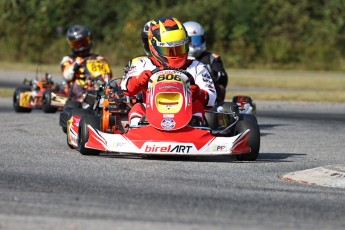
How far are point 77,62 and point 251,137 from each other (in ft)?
26.4

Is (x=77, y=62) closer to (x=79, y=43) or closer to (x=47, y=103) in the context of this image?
(x=79, y=43)

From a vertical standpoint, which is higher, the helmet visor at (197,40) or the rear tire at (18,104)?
the helmet visor at (197,40)

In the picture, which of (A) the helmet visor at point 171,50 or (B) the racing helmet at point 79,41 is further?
(B) the racing helmet at point 79,41

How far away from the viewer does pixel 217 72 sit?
15.5 meters

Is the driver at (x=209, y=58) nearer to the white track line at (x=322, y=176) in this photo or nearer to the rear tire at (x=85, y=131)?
the rear tire at (x=85, y=131)

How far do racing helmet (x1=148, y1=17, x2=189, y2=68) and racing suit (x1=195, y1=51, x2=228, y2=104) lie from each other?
322 cm

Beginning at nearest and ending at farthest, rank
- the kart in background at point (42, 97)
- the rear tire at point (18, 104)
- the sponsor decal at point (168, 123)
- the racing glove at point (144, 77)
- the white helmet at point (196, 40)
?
the sponsor decal at point (168, 123) < the racing glove at point (144, 77) < the white helmet at point (196, 40) < the kart in background at point (42, 97) < the rear tire at point (18, 104)

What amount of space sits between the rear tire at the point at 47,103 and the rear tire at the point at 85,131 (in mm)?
7623

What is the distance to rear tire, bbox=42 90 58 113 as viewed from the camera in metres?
19.2

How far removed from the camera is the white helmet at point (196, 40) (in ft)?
51.6

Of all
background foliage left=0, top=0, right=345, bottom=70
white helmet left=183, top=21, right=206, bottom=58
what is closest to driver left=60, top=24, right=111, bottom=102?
white helmet left=183, top=21, right=206, bottom=58

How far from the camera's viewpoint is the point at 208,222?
6.91 metres

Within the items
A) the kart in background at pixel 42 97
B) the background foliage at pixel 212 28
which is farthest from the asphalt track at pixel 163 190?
the background foliage at pixel 212 28

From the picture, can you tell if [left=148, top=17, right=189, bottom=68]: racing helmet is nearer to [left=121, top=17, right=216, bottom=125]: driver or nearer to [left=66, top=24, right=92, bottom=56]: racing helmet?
[left=121, top=17, right=216, bottom=125]: driver
